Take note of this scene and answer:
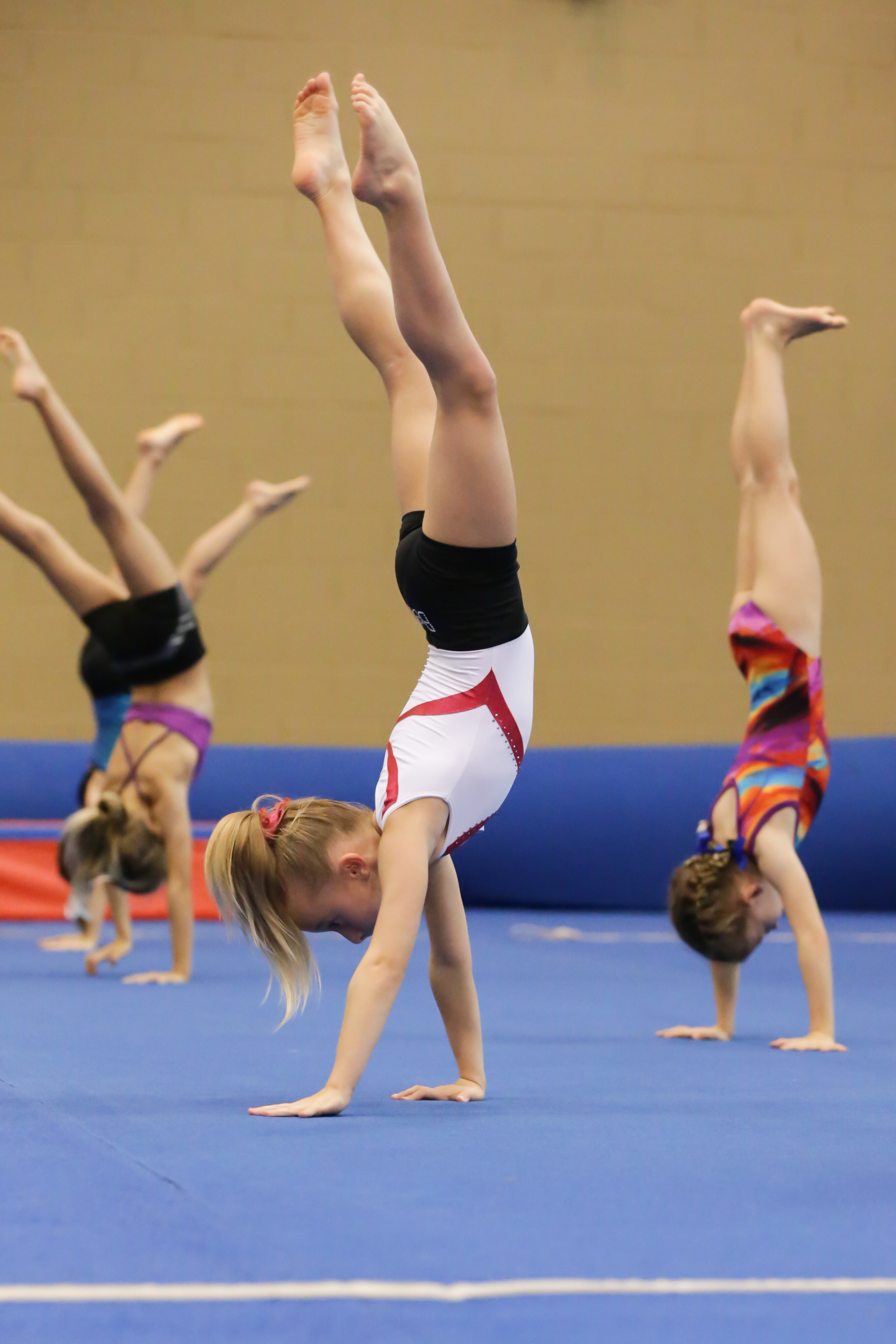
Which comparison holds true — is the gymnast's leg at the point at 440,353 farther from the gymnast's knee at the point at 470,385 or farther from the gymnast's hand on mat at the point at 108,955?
the gymnast's hand on mat at the point at 108,955

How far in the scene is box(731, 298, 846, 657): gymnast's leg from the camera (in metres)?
4.26

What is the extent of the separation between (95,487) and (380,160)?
3.00 metres

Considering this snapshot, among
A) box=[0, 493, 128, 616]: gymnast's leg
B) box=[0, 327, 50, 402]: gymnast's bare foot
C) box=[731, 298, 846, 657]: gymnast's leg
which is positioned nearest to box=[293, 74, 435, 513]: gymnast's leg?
box=[731, 298, 846, 657]: gymnast's leg

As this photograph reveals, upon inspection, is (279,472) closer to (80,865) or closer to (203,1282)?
(80,865)

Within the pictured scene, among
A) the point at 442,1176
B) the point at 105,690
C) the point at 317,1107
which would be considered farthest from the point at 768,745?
the point at 105,690

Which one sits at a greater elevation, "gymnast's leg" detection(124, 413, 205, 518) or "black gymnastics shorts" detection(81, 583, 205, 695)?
"gymnast's leg" detection(124, 413, 205, 518)

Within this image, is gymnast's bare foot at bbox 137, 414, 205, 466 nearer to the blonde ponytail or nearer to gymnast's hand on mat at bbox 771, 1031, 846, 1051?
gymnast's hand on mat at bbox 771, 1031, 846, 1051

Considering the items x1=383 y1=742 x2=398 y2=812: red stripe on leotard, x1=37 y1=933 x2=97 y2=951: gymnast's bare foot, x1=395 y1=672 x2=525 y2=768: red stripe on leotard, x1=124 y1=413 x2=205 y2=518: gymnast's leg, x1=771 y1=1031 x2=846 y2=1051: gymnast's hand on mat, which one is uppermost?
x1=124 y1=413 x2=205 y2=518: gymnast's leg

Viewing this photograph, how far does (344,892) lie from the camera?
2.42 meters

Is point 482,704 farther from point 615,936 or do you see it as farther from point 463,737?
point 615,936

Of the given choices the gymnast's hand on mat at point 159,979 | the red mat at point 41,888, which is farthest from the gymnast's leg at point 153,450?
the gymnast's hand on mat at point 159,979

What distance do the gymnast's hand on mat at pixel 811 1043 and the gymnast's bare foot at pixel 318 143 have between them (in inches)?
83.1

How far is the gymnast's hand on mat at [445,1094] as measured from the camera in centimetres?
254

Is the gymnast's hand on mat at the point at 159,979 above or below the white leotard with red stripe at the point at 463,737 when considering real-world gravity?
below
